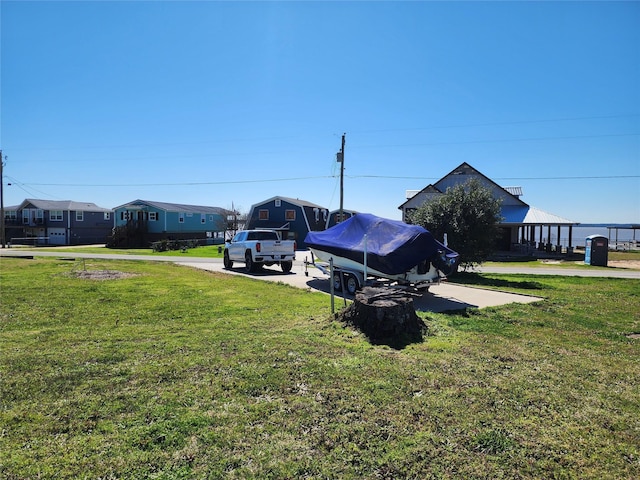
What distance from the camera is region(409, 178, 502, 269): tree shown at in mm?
15609

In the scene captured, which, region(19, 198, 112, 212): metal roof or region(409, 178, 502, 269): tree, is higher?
region(19, 198, 112, 212): metal roof

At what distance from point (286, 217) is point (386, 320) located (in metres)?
36.3

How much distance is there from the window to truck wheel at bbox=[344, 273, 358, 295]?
100 ft

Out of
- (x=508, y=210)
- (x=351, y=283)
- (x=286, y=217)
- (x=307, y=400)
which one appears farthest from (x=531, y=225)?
(x=307, y=400)

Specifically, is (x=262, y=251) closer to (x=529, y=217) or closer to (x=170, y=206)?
(x=529, y=217)

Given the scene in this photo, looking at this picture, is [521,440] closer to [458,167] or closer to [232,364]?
[232,364]

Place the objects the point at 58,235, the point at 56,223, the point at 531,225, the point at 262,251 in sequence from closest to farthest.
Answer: the point at 262,251 < the point at 531,225 < the point at 56,223 < the point at 58,235

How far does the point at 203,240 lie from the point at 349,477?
161ft

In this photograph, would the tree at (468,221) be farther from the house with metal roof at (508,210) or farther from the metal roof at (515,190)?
the metal roof at (515,190)

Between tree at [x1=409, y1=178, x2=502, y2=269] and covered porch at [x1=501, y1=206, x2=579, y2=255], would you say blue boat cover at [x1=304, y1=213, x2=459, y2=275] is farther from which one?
covered porch at [x1=501, y1=206, x2=579, y2=255]

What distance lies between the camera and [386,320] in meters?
6.38

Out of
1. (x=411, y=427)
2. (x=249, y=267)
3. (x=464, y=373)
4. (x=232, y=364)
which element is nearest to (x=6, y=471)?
(x=232, y=364)

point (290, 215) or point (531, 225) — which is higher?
point (290, 215)

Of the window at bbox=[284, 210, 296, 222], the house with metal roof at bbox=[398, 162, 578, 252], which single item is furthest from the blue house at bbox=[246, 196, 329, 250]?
the house with metal roof at bbox=[398, 162, 578, 252]
